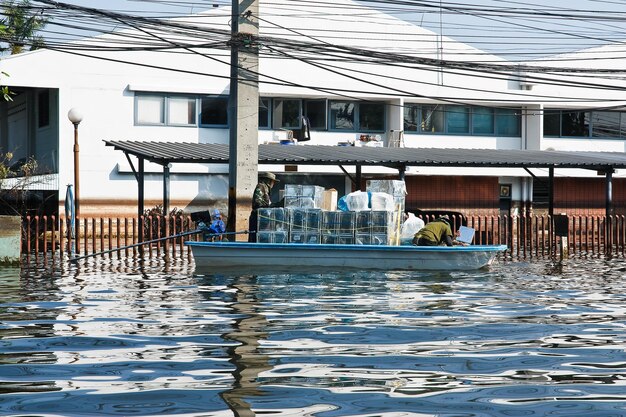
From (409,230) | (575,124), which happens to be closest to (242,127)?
(409,230)

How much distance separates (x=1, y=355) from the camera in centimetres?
1005

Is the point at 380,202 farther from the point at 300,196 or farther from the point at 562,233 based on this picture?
the point at 562,233

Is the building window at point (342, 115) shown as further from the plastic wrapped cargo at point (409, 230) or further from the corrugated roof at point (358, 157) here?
the plastic wrapped cargo at point (409, 230)

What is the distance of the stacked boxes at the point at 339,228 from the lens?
75.5 feet

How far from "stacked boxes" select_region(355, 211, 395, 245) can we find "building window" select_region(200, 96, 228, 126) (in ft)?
61.4

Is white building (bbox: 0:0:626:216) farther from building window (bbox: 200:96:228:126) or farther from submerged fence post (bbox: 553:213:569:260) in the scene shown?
submerged fence post (bbox: 553:213:569:260)

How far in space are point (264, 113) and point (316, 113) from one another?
2.29 m

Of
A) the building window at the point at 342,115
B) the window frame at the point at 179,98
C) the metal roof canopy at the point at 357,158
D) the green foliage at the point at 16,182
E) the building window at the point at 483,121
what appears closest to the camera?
the metal roof canopy at the point at 357,158

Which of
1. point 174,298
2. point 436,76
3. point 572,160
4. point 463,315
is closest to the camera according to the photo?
point 463,315

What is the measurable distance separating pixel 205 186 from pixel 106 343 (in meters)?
29.4

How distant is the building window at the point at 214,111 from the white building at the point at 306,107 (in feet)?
0.16

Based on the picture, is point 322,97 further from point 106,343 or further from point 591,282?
point 106,343

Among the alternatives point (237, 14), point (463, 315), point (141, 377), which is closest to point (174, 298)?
point (463, 315)

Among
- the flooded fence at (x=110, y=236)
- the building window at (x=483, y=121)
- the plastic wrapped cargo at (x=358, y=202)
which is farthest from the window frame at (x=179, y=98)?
the plastic wrapped cargo at (x=358, y=202)
